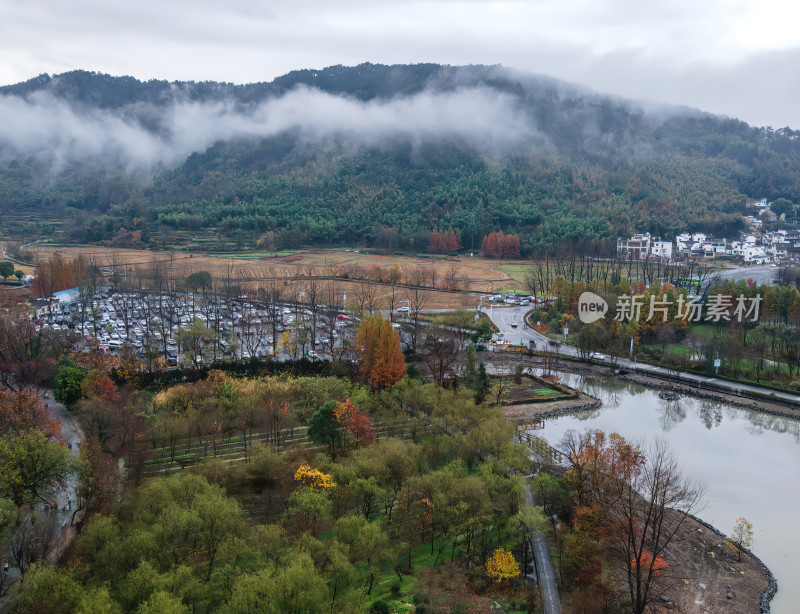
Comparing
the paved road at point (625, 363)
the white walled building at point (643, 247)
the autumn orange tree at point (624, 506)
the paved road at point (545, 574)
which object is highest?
the white walled building at point (643, 247)

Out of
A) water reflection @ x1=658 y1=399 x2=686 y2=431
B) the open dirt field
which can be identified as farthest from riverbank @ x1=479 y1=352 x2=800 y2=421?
the open dirt field

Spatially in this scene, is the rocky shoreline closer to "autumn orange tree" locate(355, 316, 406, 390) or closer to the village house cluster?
"autumn orange tree" locate(355, 316, 406, 390)

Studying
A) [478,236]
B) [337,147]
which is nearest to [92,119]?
[337,147]

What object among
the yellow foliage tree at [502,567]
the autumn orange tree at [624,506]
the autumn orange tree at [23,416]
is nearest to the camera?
the yellow foliage tree at [502,567]
